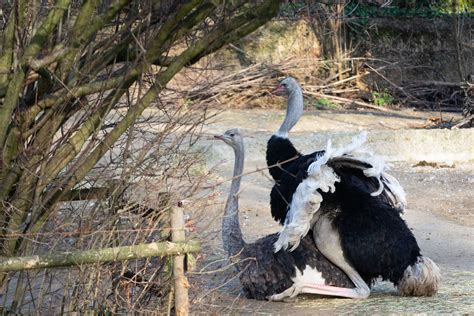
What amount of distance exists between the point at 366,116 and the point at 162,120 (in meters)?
12.0

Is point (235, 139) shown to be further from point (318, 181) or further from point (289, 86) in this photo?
point (289, 86)

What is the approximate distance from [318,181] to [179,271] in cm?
223

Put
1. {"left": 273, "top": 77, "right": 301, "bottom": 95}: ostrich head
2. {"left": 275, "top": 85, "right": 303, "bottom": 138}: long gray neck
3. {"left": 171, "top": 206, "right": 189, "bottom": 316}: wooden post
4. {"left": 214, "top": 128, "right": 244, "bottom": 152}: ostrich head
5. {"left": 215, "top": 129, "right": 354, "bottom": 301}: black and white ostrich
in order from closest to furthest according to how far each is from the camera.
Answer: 1. {"left": 171, "top": 206, "right": 189, "bottom": 316}: wooden post
2. {"left": 215, "top": 129, "right": 354, "bottom": 301}: black and white ostrich
3. {"left": 214, "top": 128, "right": 244, "bottom": 152}: ostrich head
4. {"left": 275, "top": 85, "right": 303, "bottom": 138}: long gray neck
5. {"left": 273, "top": 77, "right": 301, "bottom": 95}: ostrich head

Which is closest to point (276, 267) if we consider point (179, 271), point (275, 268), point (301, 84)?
point (275, 268)

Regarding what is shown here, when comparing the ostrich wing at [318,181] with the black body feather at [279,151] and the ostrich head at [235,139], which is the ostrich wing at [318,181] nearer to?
the ostrich head at [235,139]

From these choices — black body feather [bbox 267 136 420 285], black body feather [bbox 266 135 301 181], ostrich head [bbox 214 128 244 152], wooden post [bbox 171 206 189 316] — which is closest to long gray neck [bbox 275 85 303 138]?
black body feather [bbox 266 135 301 181]

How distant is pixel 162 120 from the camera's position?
5730mm

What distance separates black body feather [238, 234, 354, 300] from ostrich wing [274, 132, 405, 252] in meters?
0.12

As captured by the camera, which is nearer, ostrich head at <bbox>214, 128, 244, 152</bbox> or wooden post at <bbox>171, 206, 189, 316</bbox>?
wooden post at <bbox>171, 206, 189, 316</bbox>

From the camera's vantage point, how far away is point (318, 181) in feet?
21.4

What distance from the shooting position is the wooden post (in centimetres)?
445

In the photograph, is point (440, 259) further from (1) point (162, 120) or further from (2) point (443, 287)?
(1) point (162, 120)

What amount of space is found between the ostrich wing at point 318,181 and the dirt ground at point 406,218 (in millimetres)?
471

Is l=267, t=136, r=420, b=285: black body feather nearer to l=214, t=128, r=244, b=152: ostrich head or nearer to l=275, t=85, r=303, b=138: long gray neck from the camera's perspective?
l=214, t=128, r=244, b=152: ostrich head
